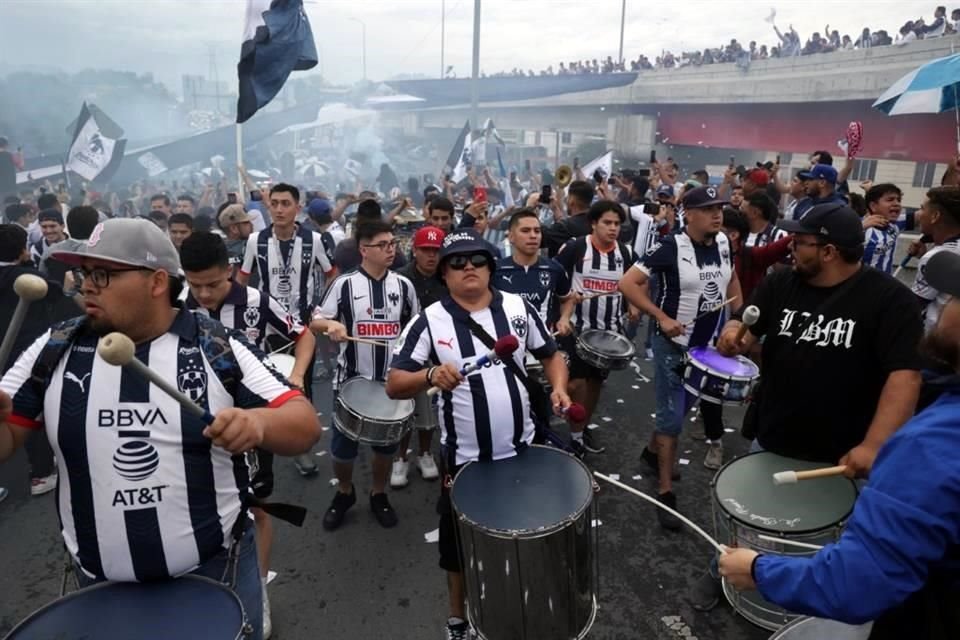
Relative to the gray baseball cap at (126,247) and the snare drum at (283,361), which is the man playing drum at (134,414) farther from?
the snare drum at (283,361)

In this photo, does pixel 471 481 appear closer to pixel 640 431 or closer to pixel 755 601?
pixel 755 601

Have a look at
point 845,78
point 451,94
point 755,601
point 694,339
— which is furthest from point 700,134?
point 755,601

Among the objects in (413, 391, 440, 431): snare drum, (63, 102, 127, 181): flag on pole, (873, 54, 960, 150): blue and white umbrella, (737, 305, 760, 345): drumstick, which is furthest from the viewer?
(63, 102, 127, 181): flag on pole

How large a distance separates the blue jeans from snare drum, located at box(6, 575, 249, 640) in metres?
0.18

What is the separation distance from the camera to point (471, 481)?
3.09 meters

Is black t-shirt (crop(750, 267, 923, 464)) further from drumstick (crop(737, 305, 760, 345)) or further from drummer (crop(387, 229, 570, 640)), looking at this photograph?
drummer (crop(387, 229, 570, 640))

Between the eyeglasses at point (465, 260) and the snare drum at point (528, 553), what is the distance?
1.22m

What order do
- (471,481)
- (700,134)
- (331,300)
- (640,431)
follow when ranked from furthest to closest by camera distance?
(700,134) → (640,431) → (331,300) → (471,481)

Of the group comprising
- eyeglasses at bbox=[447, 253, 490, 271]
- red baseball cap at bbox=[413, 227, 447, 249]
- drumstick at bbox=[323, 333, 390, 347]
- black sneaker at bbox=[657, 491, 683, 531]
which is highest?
eyeglasses at bbox=[447, 253, 490, 271]

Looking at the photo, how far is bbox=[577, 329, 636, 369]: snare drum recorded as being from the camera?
18.6 feet

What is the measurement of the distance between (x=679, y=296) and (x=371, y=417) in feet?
9.36

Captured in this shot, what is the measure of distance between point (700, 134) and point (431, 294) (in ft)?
105

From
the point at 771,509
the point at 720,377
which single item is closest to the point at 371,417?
the point at 720,377

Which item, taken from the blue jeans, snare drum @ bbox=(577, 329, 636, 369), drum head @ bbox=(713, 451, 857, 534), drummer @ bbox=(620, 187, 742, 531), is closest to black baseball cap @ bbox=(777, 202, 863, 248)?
drum head @ bbox=(713, 451, 857, 534)
